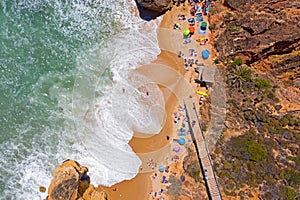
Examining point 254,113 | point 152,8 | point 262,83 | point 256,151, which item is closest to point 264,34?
point 262,83

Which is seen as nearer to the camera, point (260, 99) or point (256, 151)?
point (256, 151)

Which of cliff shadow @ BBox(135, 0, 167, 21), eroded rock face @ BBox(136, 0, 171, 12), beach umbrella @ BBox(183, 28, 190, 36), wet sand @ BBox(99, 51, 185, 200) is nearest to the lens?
wet sand @ BBox(99, 51, 185, 200)

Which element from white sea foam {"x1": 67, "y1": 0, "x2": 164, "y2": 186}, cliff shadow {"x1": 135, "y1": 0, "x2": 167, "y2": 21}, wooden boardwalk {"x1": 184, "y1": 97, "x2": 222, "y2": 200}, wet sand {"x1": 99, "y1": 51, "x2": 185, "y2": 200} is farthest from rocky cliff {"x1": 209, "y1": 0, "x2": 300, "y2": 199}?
white sea foam {"x1": 67, "y1": 0, "x2": 164, "y2": 186}

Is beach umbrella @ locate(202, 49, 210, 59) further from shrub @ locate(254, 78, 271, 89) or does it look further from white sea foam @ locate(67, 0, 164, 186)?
shrub @ locate(254, 78, 271, 89)

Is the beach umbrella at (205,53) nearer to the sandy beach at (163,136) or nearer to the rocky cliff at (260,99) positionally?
the sandy beach at (163,136)

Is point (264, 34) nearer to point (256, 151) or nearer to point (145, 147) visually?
point (256, 151)
